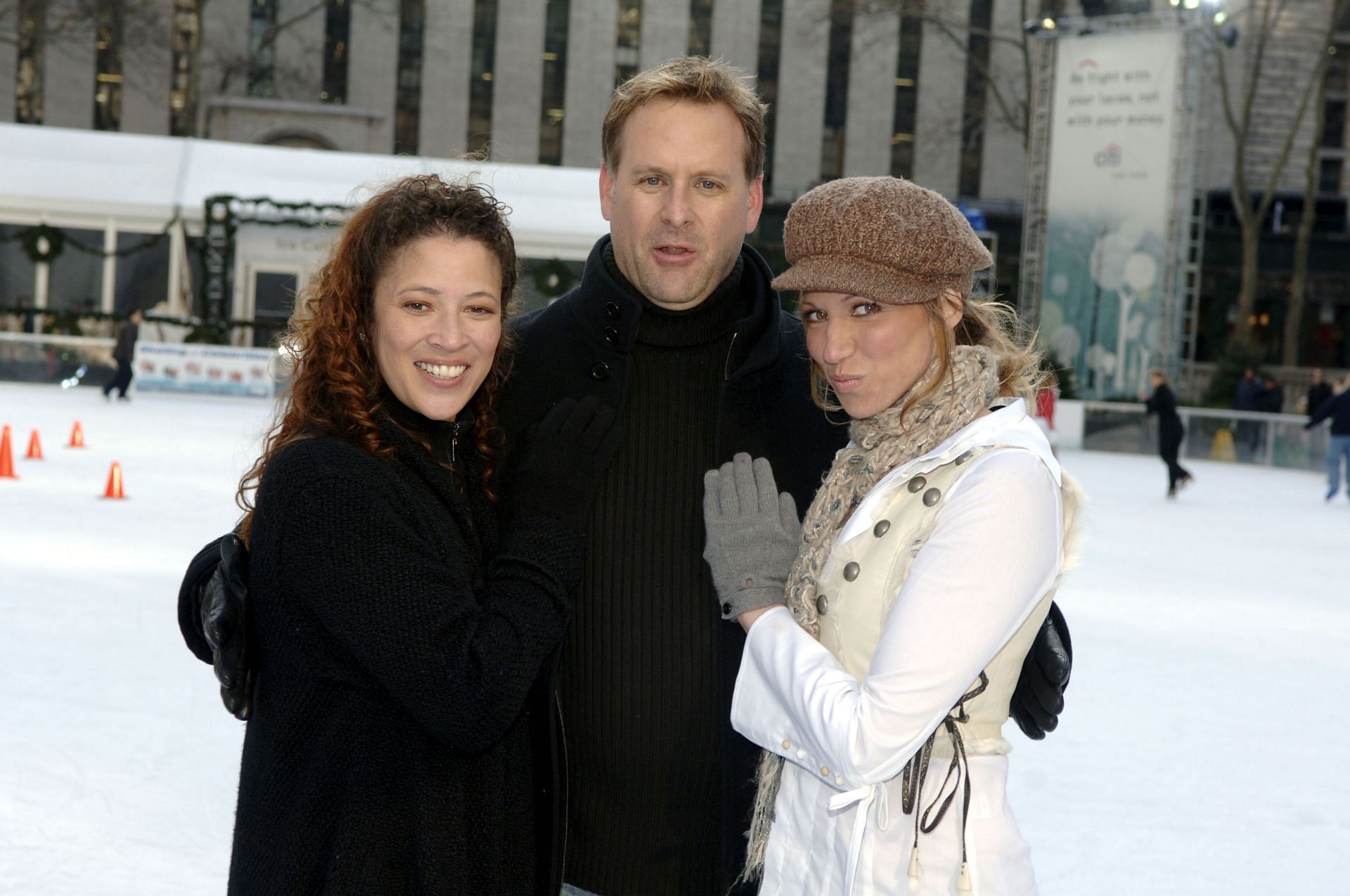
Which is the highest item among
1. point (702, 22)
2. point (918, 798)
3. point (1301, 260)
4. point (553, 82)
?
point (702, 22)

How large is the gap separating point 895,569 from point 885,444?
209 mm

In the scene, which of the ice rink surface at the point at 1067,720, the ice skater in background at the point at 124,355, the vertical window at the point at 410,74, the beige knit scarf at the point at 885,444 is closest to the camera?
the beige knit scarf at the point at 885,444

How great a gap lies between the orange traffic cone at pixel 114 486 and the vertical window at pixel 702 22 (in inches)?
1346

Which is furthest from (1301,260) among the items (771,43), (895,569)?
(895,569)

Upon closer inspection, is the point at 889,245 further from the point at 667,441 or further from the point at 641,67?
the point at 641,67

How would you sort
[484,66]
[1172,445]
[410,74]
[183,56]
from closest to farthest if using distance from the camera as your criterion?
[1172,445] → [183,56] → [410,74] → [484,66]

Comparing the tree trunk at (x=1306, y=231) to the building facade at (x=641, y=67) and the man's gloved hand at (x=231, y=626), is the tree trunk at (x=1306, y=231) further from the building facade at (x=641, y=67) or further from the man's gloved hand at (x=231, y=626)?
the man's gloved hand at (x=231, y=626)

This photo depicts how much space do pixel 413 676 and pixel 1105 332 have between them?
2102cm

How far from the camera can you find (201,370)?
64.6ft

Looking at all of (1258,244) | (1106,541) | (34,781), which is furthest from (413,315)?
(1258,244)

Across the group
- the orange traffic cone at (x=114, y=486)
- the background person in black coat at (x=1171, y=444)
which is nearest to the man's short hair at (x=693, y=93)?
the orange traffic cone at (x=114, y=486)

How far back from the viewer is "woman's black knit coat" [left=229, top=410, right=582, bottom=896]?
171cm

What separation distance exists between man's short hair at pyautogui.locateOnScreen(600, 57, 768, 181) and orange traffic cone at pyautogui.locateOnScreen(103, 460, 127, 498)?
7817mm

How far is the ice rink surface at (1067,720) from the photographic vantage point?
3.70 metres
